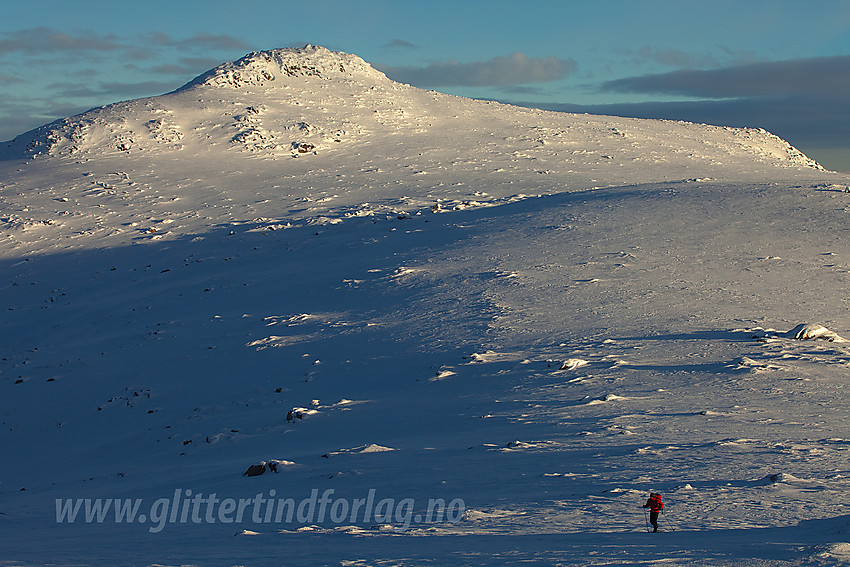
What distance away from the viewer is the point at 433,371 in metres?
12.5

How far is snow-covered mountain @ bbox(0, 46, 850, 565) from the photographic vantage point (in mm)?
6820

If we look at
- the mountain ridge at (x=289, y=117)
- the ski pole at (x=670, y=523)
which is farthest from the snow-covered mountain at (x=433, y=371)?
the mountain ridge at (x=289, y=117)

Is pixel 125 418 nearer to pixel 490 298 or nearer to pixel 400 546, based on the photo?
pixel 490 298

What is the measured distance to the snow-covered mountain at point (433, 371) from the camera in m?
6.82

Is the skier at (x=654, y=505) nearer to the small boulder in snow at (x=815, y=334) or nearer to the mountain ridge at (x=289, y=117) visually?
the small boulder in snow at (x=815, y=334)

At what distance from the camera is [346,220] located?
28.1 m

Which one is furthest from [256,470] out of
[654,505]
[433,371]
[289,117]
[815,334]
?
[289,117]

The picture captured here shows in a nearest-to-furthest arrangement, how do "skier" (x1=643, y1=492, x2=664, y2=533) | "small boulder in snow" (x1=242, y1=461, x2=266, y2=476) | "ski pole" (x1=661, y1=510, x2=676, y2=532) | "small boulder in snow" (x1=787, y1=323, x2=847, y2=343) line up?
"skier" (x1=643, y1=492, x2=664, y2=533), "ski pole" (x1=661, y1=510, x2=676, y2=532), "small boulder in snow" (x1=242, y1=461, x2=266, y2=476), "small boulder in snow" (x1=787, y1=323, x2=847, y2=343)

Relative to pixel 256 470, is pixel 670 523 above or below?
below

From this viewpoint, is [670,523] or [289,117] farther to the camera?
[289,117]

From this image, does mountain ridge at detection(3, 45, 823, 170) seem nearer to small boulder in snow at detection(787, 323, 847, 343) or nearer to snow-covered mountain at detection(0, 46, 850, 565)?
snow-covered mountain at detection(0, 46, 850, 565)

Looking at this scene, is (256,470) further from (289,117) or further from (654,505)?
(289,117)

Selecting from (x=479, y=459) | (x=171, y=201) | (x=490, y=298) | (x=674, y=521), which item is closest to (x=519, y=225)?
(x=490, y=298)

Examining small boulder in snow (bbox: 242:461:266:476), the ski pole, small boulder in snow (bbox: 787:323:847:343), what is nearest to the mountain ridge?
small boulder in snow (bbox: 787:323:847:343)
